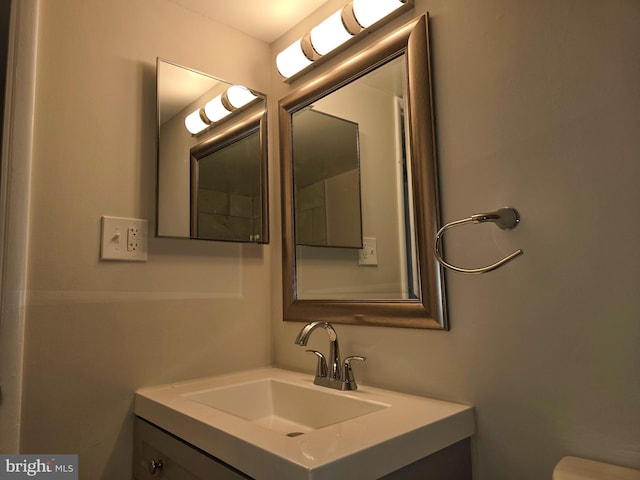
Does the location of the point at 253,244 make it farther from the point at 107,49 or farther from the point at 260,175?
the point at 107,49

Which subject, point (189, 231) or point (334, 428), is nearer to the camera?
point (334, 428)

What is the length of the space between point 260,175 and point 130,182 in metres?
0.46

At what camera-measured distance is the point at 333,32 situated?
1.34 m

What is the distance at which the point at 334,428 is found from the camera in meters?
0.86

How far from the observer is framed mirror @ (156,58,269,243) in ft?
4.39

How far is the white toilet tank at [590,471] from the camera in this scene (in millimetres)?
732

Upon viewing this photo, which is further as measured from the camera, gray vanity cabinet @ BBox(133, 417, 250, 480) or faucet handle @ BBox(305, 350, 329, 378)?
faucet handle @ BBox(305, 350, 329, 378)

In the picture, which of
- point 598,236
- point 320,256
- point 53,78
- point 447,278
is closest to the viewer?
point 598,236


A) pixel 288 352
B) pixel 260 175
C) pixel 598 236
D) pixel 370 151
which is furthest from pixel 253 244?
pixel 598 236

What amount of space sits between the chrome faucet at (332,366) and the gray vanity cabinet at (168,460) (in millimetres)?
370

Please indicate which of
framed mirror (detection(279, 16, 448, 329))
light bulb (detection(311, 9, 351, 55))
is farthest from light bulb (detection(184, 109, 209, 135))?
light bulb (detection(311, 9, 351, 55))

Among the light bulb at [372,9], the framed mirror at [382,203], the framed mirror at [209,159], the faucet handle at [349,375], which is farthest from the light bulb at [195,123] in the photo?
the faucet handle at [349,375]

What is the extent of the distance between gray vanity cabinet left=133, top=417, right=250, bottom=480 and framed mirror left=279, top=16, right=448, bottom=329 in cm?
54

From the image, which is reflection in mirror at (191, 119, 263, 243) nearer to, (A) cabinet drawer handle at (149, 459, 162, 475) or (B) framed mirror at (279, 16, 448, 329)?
(B) framed mirror at (279, 16, 448, 329)
